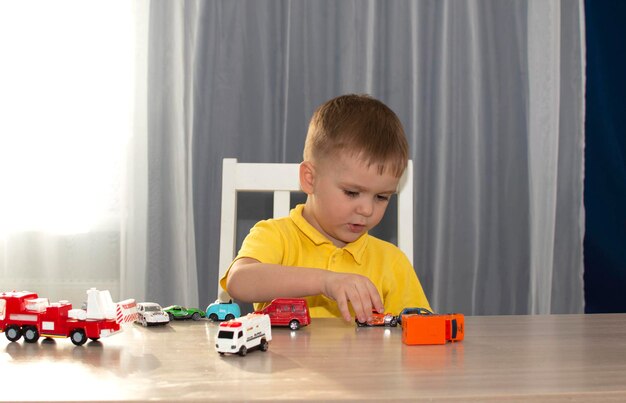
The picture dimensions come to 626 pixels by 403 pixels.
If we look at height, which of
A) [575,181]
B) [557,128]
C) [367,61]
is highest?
[367,61]

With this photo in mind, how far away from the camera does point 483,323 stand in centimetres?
105

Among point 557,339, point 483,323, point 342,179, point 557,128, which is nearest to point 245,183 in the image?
point 342,179

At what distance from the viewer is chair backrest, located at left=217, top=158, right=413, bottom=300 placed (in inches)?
62.1

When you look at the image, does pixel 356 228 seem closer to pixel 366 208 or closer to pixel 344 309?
pixel 366 208

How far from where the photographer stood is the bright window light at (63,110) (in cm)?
215

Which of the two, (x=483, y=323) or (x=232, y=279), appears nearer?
(x=483, y=323)

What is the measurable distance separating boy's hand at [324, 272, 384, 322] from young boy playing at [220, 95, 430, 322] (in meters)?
0.04

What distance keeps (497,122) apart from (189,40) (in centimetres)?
103

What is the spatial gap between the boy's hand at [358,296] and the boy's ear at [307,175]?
15.9 inches

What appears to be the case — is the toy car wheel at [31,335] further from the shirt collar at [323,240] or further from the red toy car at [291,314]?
the shirt collar at [323,240]

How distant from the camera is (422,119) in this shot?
7.48 ft

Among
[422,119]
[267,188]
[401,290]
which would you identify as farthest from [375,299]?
[422,119]

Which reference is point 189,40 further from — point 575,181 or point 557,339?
point 557,339

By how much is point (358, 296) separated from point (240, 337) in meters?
0.26
